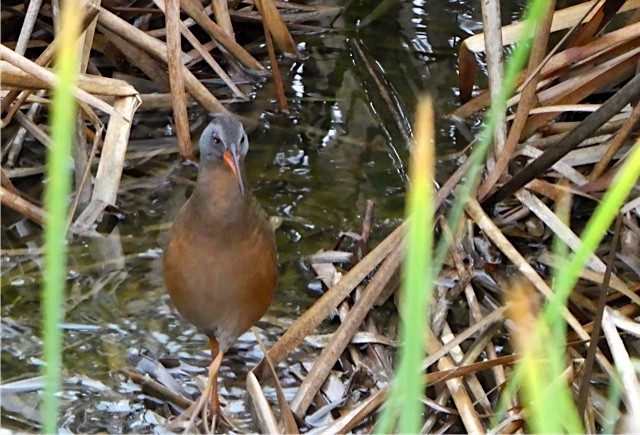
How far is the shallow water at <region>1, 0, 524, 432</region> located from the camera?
2.88m

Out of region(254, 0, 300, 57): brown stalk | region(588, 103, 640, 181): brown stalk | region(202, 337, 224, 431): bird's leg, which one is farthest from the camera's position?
region(254, 0, 300, 57): brown stalk

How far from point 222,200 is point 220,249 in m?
0.13

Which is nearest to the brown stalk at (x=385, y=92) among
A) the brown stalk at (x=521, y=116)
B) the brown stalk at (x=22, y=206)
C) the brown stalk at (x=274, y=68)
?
the brown stalk at (x=274, y=68)

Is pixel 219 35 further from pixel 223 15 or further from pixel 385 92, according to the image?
pixel 385 92

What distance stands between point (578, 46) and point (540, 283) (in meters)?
1.02

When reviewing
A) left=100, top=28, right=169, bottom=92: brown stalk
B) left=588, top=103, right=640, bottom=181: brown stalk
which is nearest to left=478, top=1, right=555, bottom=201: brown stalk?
left=588, top=103, right=640, bottom=181: brown stalk

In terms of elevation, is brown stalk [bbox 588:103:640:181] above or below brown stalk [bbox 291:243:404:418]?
above

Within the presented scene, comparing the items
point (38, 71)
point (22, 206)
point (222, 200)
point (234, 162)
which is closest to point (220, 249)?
point (222, 200)

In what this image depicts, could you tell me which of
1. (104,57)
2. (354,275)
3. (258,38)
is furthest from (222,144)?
(258,38)

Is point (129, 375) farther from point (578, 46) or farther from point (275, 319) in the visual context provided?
point (578, 46)

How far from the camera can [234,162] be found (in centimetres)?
269

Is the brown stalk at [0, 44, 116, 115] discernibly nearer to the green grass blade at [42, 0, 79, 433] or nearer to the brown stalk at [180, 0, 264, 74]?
the brown stalk at [180, 0, 264, 74]

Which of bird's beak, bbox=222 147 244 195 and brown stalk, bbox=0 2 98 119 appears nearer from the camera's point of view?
bird's beak, bbox=222 147 244 195

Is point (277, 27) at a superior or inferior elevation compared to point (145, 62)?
superior
